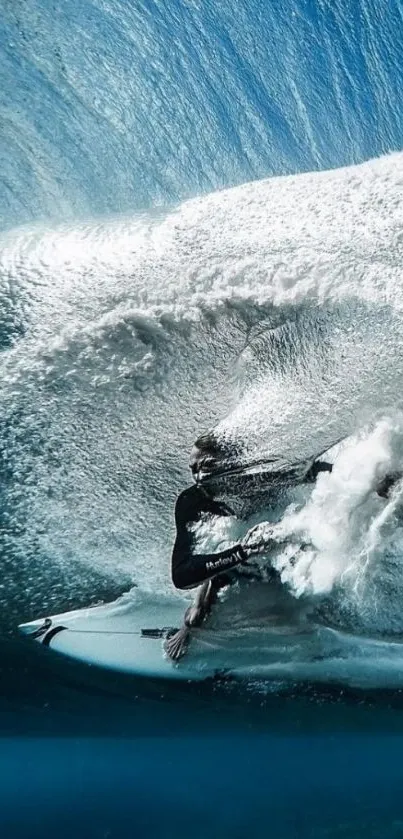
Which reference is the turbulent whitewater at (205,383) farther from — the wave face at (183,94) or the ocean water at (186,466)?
the wave face at (183,94)

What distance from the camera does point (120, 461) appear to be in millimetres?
1426

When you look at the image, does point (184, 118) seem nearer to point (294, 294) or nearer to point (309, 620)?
point (294, 294)

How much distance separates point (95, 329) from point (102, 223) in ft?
1.28

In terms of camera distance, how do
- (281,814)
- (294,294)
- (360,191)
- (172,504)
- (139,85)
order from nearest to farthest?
(281,814)
(172,504)
(294,294)
(360,191)
(139,85)

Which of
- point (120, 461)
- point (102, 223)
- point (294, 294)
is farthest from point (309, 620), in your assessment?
point (102, 223)

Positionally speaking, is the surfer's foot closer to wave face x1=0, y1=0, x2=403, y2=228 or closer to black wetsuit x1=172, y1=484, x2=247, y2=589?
black wetsuit x1=172, y1=484, x2=247, y2=589

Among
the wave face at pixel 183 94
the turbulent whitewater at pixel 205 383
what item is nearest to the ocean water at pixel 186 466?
the turbulent whitewater at pixel 205 383

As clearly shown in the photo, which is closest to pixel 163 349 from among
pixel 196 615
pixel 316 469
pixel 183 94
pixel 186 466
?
pixel 186 466

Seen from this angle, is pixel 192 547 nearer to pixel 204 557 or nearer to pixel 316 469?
pixel 204 557

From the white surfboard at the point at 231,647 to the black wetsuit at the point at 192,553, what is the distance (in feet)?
0.20

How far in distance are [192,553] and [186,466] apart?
155 millimetres

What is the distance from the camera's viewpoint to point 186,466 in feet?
4.61

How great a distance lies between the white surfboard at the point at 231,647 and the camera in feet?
4.31

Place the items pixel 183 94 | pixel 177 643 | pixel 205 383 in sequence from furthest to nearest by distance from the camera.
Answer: pixel 183 94 < pixel 205 383 < pixel 177 643
